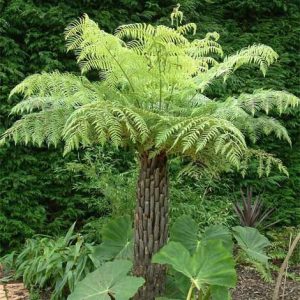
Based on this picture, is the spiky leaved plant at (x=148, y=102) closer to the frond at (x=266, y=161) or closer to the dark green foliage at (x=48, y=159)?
the frond at (x=266, y=161)

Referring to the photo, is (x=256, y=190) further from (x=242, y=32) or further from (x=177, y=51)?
(x=177, y=51)

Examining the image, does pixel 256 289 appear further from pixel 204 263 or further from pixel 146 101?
pixel 146 101

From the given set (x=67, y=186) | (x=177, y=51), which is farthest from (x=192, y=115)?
(x=67, y=186)

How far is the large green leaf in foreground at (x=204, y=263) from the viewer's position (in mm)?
2322

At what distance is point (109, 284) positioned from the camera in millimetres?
2439

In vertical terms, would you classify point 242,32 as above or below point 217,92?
above

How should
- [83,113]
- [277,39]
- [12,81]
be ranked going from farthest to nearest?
1. [277,39]
2. [12,81]
3. [83,113]

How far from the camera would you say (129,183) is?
13.1 ft

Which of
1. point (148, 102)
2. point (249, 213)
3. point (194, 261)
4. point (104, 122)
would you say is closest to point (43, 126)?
point (104, 122)

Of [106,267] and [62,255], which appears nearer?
[106,267]

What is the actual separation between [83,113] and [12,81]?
7.21 feet

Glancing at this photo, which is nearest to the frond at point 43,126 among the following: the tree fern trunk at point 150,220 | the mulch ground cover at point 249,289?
the tree fern trunk at point 150,220

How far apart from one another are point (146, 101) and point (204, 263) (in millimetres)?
872

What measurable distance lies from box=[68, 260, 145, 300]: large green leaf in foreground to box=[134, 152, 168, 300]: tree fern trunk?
0.22 m
